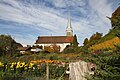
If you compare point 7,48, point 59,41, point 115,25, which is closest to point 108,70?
point 115,25

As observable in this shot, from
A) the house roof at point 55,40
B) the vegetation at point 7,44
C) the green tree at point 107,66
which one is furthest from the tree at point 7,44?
the house roof at point 55,40

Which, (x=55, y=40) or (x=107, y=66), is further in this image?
(x=55, y=40)

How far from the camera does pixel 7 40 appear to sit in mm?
33062

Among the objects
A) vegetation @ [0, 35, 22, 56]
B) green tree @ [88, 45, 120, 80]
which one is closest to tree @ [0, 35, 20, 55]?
vegetation @ [0, 35, 22, 56]

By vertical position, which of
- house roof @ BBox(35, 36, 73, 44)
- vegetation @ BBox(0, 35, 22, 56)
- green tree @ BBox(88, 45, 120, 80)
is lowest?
green tree @ BBox(88, 45, 120, 80)

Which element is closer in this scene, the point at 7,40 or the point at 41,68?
the point at 41,68

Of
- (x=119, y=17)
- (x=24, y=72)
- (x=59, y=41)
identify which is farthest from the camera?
(x=59, y=41)

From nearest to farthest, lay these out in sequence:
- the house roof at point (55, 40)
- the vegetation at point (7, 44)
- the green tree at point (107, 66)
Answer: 1. the green tree at point (107, 66)
2. the vegetation at point (7, 44)
3. the house roof at point (55, 40)

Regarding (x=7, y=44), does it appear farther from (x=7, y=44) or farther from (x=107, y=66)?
(x=107, y=66)

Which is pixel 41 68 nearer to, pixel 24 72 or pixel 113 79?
pixel 24 72

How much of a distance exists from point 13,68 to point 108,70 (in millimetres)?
8898

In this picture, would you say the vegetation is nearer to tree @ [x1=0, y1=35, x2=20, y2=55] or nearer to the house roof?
tree @ [x1=0, y1=35, x2=20, y2=55]

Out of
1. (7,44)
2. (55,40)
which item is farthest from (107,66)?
(55,40)

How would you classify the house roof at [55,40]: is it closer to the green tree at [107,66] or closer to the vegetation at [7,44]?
the vegetation at [7,44]
